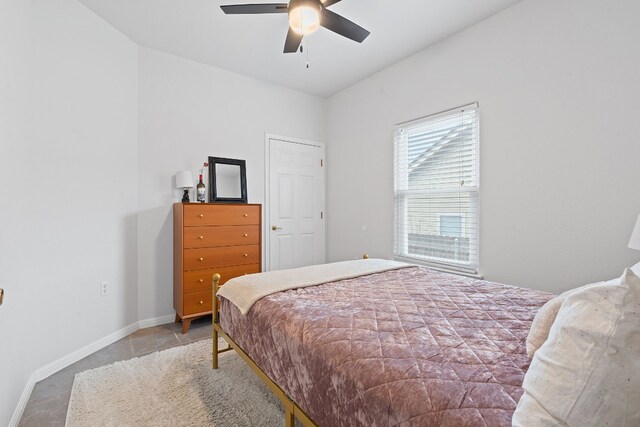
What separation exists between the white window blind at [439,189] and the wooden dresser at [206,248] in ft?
5.50

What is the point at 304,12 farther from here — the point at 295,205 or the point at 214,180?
the point at 295,205

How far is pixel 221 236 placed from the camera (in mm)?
3043

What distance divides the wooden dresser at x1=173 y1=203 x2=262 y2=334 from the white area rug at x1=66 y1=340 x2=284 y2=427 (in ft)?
2.08

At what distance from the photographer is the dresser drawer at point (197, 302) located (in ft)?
9.36

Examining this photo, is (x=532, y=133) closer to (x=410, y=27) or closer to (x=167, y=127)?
(x=410, y=27)

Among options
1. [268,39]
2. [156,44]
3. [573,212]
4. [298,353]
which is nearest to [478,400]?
[298,353]

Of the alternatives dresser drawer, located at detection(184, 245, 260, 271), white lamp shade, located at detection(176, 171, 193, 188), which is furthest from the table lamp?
dresser drawer, located at detection(184, 245, 260, 271)

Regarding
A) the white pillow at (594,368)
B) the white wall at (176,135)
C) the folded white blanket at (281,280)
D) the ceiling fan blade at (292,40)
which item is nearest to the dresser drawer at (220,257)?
the white wall at (176,135)

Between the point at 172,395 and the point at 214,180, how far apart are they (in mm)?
2173

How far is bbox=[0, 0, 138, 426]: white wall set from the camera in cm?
174

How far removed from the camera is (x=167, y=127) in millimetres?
3168

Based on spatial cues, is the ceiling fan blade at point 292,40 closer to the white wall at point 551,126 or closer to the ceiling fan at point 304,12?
the ceiling fan at point 304,12

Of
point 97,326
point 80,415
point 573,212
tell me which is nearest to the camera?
point 80,415

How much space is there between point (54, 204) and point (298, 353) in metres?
2.24
